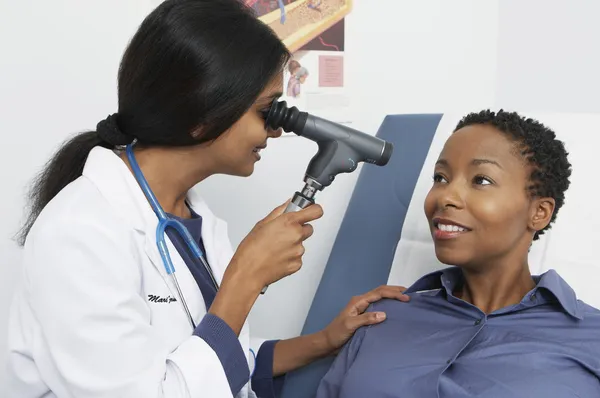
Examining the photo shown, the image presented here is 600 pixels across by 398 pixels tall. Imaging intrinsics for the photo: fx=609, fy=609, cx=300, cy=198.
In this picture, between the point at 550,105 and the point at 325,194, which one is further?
the point at 550,105

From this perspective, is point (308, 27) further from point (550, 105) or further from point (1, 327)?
point (1, 327)

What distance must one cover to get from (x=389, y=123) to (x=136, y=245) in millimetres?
1049

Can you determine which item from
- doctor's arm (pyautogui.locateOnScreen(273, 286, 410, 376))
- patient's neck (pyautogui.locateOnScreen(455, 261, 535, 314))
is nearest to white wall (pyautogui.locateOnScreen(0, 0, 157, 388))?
doctor's arm (pyautogui.locateOnScreen(273, 286, 410, 376))

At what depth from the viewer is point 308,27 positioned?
6.31 feet

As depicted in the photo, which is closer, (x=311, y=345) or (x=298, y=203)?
(x=298, y=203)

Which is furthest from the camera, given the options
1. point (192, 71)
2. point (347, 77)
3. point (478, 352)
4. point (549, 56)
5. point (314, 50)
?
point (549, 56)

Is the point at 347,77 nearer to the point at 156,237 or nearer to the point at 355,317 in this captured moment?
the point at 355,317

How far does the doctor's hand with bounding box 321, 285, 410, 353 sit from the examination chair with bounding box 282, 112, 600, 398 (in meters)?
0.11

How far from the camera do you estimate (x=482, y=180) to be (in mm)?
1177

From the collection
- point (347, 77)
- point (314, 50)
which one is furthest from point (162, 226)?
point (347, 77)

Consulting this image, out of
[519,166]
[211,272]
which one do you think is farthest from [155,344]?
[519,166]

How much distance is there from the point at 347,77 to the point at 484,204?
1019 mm

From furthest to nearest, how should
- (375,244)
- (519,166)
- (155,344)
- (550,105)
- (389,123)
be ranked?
(550,105)
(389,123)
(375,244)
(519,166)
(155,344)

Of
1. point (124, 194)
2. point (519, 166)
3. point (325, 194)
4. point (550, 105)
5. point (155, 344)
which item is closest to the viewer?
point (155, 344)
